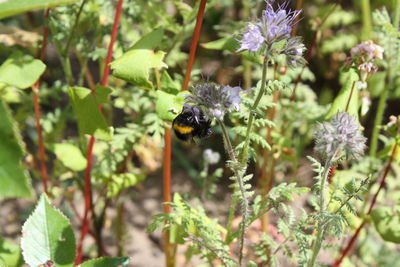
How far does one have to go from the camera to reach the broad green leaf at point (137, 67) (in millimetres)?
1094

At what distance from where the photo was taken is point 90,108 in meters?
1.27

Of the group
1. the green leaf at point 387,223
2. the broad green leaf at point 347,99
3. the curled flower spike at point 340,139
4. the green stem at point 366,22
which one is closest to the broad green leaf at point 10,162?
the curled flower spike at point 340,139

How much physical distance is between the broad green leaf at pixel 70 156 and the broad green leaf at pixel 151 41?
0.51 metres

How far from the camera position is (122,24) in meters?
1.80

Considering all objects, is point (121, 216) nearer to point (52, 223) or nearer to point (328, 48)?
point (52, 223)

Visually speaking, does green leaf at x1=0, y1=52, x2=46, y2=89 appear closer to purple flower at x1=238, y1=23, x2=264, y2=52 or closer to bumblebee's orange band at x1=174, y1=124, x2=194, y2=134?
bumblebee's orange band at x1=174, y1=124, x2=194, y2=134

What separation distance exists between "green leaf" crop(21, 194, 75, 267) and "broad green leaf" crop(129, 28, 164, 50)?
1.34 feet

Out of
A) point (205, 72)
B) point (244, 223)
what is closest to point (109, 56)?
point (244, 223)

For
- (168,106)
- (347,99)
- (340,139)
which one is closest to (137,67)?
(168,106)

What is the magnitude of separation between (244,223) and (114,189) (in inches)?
23.9

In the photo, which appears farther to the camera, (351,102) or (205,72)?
→ (205,72)

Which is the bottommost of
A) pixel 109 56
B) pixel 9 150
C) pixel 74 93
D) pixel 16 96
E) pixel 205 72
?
pixel 9 150

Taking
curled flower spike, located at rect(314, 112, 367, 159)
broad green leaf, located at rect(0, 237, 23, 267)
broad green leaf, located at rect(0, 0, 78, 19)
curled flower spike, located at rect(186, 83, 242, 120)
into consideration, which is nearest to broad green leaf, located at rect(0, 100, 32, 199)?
broad green leaf, located at rect(0, 0, 78, 19)

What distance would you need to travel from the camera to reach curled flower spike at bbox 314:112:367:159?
94 cm
